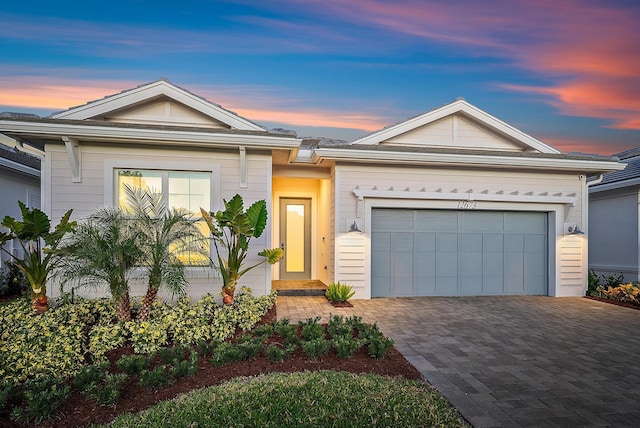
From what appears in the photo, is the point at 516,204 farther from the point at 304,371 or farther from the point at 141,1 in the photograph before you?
→ the point at 141,1

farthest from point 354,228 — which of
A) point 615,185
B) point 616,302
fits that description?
point 615,185

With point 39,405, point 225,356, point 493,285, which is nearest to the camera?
point 39,405

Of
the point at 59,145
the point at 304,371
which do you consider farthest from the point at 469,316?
the point at 59,145

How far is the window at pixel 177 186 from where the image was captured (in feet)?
24.3

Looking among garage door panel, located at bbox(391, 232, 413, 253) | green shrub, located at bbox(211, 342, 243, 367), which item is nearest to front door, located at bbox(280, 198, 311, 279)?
A: garage door panel, located at bbox(391, 232, 413, 253)

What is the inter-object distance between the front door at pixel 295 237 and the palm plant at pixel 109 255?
17.3 feet

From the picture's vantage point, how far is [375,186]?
8.80m

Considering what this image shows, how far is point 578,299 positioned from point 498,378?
6.85 meters

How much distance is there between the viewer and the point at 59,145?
711 centimetres

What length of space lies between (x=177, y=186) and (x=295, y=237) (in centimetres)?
414

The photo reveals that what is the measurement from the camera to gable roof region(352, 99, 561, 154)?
30.7ft

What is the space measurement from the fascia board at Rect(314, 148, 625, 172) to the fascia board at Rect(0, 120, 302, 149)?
1.34 m

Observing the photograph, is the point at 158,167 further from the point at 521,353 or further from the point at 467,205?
the point at 467,205

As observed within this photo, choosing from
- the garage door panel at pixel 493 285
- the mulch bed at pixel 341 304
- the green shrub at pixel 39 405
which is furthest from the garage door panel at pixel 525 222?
the green shrub at pixel 39 405
